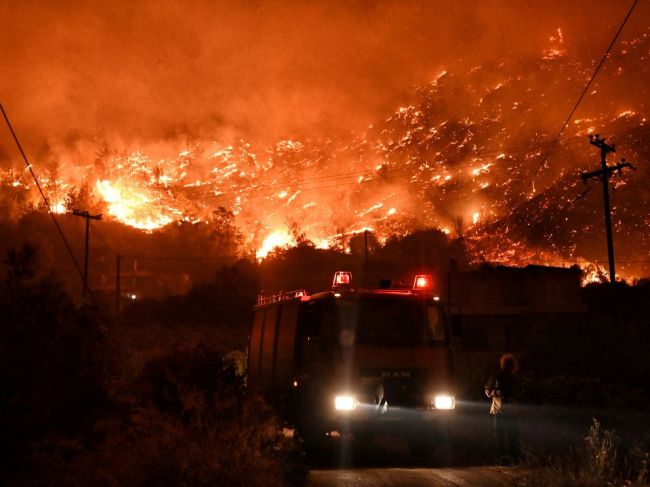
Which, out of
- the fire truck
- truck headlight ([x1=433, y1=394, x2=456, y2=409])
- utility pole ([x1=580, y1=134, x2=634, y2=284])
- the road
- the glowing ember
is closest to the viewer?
the road

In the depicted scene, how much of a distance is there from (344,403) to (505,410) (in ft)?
8.02

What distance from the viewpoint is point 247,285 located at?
69.8 metres

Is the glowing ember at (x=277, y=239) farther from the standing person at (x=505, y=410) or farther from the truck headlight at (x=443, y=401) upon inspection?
the truck headlight at (x=443, y=401)

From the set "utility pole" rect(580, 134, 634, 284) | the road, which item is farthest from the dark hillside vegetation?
"utility pole" rect(580, 134, 634, 284)

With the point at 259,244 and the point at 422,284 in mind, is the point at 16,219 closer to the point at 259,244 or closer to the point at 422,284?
the point at 259,244

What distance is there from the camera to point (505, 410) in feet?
36.6

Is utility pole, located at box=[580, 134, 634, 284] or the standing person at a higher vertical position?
utility pole, located at box=[580, 134, 634, 284]

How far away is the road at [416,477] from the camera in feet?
28.8

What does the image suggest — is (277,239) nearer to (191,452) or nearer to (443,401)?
(443,401)

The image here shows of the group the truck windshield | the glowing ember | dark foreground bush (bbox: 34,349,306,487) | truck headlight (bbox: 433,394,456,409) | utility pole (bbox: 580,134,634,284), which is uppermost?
the glowing ember

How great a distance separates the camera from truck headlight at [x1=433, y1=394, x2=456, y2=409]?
11234mm

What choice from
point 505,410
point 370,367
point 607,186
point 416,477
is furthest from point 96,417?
point 607,186

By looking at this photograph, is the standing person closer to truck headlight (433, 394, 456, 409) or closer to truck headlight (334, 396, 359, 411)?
truck headlight (433, 394, 456, 409)

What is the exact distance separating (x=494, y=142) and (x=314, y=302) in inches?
6684
